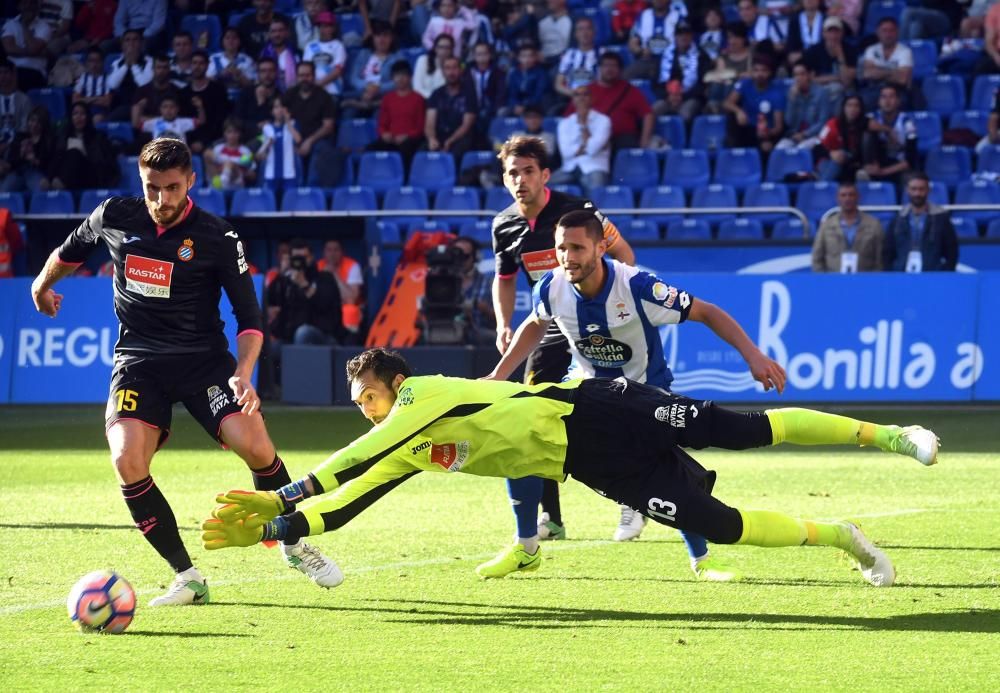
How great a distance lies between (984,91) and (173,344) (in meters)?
14.4

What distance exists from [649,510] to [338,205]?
13.7 metres

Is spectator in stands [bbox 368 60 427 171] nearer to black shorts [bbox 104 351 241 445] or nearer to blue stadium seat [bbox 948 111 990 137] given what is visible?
blue stadium seat [bbox 948 111 990 137]

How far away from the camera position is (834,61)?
62.0 ft

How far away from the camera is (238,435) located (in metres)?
6.86

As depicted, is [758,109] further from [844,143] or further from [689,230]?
[689,230]

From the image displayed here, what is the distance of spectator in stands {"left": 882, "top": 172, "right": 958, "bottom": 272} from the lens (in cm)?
1547

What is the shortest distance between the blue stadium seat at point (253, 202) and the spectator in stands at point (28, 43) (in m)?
4.83

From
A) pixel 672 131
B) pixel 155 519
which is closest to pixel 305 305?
pixel 672 131

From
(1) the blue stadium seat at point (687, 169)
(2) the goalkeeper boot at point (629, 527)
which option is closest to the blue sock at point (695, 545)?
(2) the goalkeeper boot at point (629, 527)

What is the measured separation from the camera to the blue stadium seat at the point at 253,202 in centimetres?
1952

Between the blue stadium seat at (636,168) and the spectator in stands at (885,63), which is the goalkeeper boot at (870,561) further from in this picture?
the spectator in stands at (885,63)

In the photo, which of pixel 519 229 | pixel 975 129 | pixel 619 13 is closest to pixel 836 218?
pixel 975 129

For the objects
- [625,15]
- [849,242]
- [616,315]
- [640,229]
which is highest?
[625,15]

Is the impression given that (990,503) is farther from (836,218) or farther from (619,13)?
(619,13)
